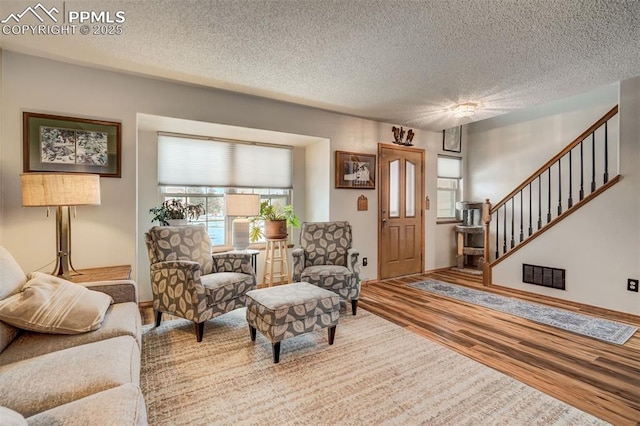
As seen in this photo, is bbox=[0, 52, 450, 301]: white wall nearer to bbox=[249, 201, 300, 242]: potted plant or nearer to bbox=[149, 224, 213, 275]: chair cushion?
bbox=[149, 224, 213, 275]: chair cushion

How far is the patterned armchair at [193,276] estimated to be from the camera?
253cm

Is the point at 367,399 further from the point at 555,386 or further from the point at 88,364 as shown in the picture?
the point at 88,364

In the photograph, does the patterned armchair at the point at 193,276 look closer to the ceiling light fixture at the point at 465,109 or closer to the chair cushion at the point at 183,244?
the chair cushion at the point at 183,244

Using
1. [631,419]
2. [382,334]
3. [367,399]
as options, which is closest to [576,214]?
[631,419]

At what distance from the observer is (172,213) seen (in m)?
3.38

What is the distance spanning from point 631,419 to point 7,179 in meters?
4.66

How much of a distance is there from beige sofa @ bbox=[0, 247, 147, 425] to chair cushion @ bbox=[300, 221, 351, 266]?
6.67 ft

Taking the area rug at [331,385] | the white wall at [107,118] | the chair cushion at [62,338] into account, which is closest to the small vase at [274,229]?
the white wall at [107,118]

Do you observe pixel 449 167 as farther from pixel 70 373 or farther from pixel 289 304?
pixel 70 373

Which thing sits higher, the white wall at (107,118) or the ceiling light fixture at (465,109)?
the ceiling light fixture at (465,109)

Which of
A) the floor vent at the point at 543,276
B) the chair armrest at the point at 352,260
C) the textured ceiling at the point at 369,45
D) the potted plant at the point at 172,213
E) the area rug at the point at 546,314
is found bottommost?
the area rug at the point at 546,314

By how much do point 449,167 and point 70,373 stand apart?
5.84 meters

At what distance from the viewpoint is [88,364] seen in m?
1.28

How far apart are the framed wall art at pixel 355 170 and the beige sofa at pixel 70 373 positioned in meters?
3.11
